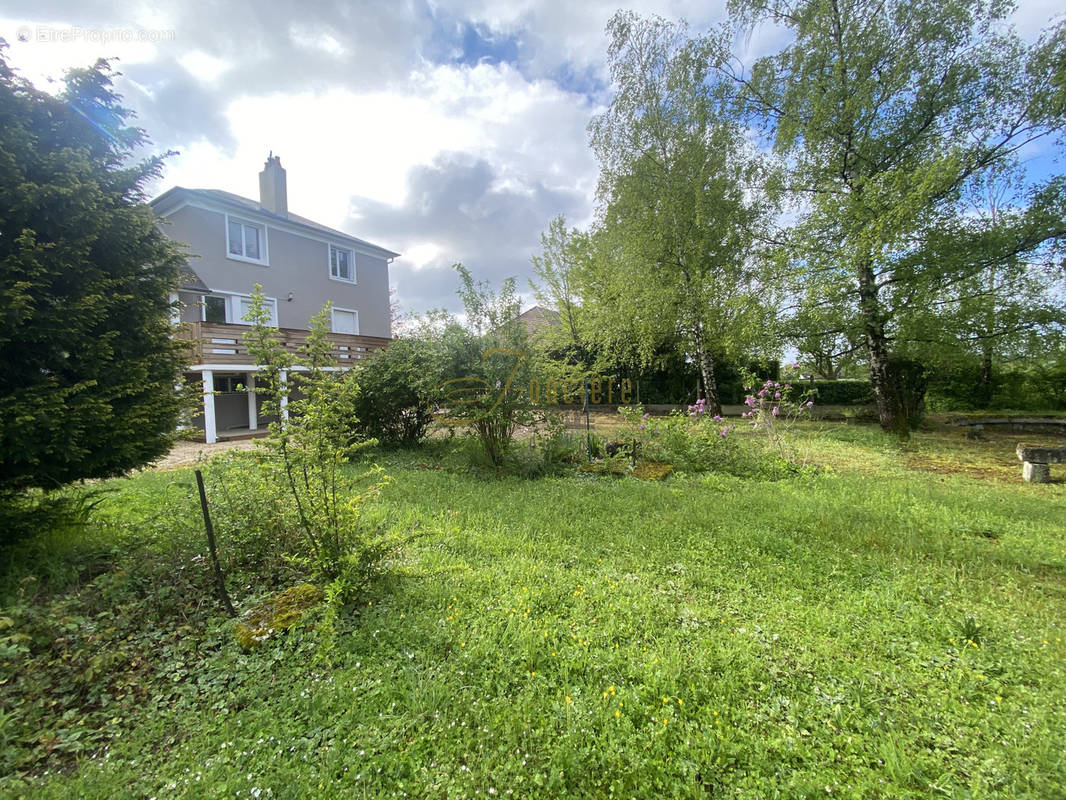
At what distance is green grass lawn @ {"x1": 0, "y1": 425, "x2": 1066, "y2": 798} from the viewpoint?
1.49 metres

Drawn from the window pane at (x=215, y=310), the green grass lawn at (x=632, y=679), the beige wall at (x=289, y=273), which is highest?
the beige wall at (x=289, y=273)

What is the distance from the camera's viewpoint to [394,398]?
25.7 ft

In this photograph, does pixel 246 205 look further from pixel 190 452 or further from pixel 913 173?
pixel 913 173

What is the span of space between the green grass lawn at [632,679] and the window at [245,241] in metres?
12.4

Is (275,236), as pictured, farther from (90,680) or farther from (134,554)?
(90,680)

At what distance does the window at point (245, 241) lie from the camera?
12.7 m

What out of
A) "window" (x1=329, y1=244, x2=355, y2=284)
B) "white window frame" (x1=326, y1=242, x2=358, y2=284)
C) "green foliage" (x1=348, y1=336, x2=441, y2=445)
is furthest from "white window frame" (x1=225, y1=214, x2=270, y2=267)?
"green foliage" (x1=348, y1=336, x2=441, y2=445)

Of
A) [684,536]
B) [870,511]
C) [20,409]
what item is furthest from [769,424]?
[20,409]

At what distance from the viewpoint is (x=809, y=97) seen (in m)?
8.69

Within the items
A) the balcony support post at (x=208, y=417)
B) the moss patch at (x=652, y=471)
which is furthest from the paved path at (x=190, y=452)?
the moss patch at (x=652, y=471)

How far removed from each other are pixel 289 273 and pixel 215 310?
9.16ft

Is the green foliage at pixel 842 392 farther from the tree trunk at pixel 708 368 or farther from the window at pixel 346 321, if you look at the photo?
the window at pixel 346 321

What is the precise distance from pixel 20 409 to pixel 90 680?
1.80 metres

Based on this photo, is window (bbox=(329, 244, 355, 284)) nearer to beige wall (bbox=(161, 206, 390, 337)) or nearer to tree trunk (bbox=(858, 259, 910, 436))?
beige wall (bbox=(161, 206, 390, 337))
